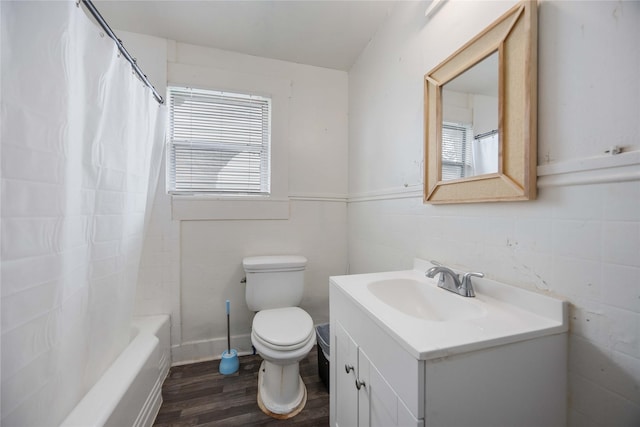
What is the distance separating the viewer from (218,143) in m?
1.80

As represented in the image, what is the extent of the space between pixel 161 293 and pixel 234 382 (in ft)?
2.56

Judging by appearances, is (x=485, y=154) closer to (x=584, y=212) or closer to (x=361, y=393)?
(x=584, y=212)

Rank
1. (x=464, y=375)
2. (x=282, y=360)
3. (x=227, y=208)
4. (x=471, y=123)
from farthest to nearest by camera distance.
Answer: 1. (x=227, y=208)
2. (x=282, y=360)
3. (x=471, y=123)
4. (x=464, y=375)

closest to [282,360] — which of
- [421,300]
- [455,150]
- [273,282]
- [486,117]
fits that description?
[273,282]

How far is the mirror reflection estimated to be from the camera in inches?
32.8

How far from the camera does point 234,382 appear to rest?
59.7 inches

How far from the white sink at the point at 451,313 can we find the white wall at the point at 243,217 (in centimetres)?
94

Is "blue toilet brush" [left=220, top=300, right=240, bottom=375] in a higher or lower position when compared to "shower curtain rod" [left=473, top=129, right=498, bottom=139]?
lower

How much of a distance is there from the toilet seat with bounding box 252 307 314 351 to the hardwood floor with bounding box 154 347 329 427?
1.22 feet

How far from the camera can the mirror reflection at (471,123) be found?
2.73 ft

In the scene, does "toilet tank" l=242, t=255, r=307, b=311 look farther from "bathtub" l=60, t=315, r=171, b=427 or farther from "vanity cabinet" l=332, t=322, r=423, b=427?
"vanity cabinet" l=332, t=322, r=423, b=427

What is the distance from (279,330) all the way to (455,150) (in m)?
1.27

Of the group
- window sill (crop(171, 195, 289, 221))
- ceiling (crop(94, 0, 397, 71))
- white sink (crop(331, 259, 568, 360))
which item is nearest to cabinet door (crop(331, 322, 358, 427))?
white sink (crop(331, 259, 568, 360))

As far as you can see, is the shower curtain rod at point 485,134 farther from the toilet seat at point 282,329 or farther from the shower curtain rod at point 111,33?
the shower curtain rod at point 111,33
